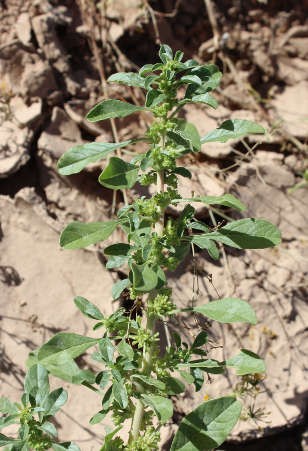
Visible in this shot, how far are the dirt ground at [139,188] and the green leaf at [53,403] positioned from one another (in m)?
0.76

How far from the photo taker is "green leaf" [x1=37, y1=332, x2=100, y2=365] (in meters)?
1.35

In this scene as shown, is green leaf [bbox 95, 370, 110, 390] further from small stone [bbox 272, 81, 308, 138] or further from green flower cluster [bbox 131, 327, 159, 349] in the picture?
small stone [bbox 272, 81, 308, 138]

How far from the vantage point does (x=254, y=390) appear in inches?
96.9

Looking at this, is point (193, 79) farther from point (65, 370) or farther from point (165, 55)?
point (65, 370)

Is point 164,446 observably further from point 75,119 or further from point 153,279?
point 75,119

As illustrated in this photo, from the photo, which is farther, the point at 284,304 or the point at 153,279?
the point at 284,304

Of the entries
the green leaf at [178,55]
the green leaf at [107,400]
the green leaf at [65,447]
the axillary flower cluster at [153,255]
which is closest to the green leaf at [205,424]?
Answer: the axillary flower cluster at [153,255]

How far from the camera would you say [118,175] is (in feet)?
4.30

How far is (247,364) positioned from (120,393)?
467 mm

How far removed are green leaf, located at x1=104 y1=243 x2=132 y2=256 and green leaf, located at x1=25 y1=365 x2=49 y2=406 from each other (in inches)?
20.8

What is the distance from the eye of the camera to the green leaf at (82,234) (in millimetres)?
1316

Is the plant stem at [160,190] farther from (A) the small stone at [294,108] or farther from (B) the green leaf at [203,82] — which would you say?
(A) the small stone at [294,108]

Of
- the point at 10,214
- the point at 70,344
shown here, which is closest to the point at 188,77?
the point at 70,344

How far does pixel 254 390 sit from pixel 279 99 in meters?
2.19
